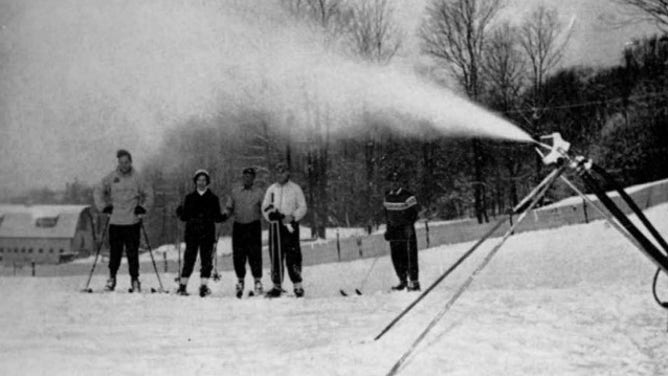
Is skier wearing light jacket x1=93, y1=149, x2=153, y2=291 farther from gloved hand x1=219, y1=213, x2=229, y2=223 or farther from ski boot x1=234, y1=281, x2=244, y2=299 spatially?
ski boot x1=234, y1=281, x2=244, y2=299

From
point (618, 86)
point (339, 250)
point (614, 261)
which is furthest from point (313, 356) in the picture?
point (618, 86)

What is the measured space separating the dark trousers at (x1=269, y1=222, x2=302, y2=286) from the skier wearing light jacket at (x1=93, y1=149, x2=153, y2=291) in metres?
1.70

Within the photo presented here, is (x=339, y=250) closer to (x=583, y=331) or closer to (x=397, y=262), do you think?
(x=397, y=262)

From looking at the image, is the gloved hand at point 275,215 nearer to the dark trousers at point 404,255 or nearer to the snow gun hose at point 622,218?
the dark trousers at point 404,255

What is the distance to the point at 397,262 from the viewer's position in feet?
25.3

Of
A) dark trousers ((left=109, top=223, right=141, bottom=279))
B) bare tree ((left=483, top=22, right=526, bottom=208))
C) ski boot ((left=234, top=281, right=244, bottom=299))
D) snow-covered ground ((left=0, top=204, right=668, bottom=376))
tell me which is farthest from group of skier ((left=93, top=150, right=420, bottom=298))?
bare tree ((left=483, top=22, right=526, bottom=208))

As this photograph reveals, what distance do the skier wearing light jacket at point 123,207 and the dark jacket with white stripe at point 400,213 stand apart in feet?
10.7

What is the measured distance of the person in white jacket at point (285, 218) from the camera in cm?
727

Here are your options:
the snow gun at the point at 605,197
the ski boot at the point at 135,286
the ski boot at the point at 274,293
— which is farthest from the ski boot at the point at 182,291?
the snow gun at the point at 605,197

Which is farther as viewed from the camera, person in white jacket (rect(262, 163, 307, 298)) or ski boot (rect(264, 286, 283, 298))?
person in white jacket (rect(262, 163, 307, 298))

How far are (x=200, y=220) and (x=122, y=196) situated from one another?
3.53 feet

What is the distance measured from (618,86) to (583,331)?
1637 inches

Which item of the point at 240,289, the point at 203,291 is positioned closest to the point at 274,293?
the point at 240,289

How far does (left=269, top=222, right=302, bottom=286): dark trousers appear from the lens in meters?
7.11
